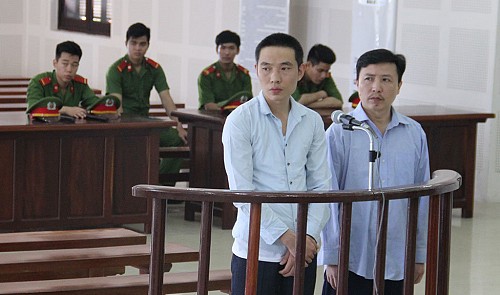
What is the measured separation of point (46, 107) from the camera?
293 inches

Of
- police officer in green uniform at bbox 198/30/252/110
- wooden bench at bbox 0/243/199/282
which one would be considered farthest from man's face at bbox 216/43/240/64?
wooden bench at bbox 0/243/199/282

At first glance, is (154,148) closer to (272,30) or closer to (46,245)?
(46,245)

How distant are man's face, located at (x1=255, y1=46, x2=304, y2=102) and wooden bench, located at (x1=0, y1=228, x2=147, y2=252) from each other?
1875 millimetres

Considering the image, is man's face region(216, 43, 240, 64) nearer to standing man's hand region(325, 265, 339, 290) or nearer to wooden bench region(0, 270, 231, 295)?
wooden bench region(0, 270, 231, 295)

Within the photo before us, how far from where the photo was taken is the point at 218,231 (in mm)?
7793

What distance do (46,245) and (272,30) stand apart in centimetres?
648

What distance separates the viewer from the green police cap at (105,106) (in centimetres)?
790

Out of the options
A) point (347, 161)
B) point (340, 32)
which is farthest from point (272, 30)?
point (347, 161)

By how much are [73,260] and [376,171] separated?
1639mm

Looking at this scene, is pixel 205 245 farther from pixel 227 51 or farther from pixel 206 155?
pixel 227 51

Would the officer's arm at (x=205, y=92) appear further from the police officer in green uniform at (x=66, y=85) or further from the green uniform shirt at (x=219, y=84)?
the police officer in green uniform at (x=66, y=85)

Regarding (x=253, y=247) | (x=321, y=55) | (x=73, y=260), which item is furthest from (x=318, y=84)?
(x=253, y=247)

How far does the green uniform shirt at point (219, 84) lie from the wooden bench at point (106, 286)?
167 inches

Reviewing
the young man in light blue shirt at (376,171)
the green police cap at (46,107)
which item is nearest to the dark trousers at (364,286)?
the young man in light blue shirt at (376,171)
